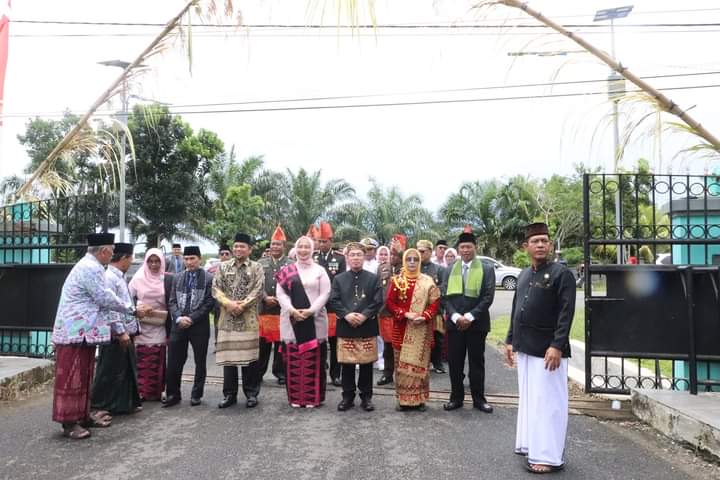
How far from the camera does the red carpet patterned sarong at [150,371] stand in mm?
6301

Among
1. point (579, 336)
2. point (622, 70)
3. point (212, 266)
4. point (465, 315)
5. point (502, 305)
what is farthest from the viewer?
point (502, 305)

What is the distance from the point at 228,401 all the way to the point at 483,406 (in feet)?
8.60

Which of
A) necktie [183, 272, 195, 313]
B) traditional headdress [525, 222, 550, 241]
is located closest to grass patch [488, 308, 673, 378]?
traditional headdress [525, 222, 550, 241]

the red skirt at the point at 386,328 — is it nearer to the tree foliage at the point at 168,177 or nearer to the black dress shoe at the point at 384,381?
the black dress shoe at the point at 384,381

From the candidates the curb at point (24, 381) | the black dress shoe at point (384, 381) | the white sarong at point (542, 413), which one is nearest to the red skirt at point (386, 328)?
the black dress shoe at point (384, 381)

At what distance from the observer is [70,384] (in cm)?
508

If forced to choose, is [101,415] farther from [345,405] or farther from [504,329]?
[504,329]

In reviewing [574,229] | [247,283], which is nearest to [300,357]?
[247,283]


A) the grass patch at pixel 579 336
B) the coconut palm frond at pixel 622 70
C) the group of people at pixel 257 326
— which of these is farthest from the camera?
the grass patch at pixel 579 336

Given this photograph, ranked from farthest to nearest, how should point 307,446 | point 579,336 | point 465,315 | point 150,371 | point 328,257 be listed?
point 579,336
point 328,257
point 150,371
point 465,315
point 307,446

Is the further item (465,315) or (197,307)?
(197,307)

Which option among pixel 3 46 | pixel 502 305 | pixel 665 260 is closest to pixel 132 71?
pixel 3 46

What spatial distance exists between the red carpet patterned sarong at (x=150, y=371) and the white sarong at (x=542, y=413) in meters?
3.92

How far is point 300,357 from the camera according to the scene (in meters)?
6.11
